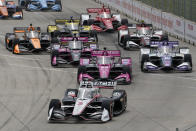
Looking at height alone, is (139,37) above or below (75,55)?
above

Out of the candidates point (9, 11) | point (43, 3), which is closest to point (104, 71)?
point (9, 11)

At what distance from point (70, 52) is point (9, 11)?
2074 centimetres

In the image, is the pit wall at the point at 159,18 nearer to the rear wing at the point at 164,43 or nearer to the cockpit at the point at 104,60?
the rear wing at the point at 164,43

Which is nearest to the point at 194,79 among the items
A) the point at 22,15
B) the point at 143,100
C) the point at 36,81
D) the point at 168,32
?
the point at 143,100

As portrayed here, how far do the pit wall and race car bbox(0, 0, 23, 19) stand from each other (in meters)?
10.1

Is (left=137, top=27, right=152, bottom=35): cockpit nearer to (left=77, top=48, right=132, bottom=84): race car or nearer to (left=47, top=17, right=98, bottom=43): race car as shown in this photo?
(left=47, top=17, right=98, bottom=43): race car

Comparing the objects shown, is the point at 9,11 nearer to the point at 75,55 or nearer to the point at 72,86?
the point at 75,55

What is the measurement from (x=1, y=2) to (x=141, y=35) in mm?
16848

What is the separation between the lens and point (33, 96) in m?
36.0

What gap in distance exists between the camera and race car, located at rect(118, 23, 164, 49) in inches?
1973

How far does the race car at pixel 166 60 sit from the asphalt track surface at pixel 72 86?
0.43m

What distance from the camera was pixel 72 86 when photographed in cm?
3859

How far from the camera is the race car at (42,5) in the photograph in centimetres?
6712

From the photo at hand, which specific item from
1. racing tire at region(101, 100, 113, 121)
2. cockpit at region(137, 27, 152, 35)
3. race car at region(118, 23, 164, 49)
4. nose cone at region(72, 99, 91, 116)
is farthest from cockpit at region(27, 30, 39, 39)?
racing tire at region(101, 100, 113, 121)
